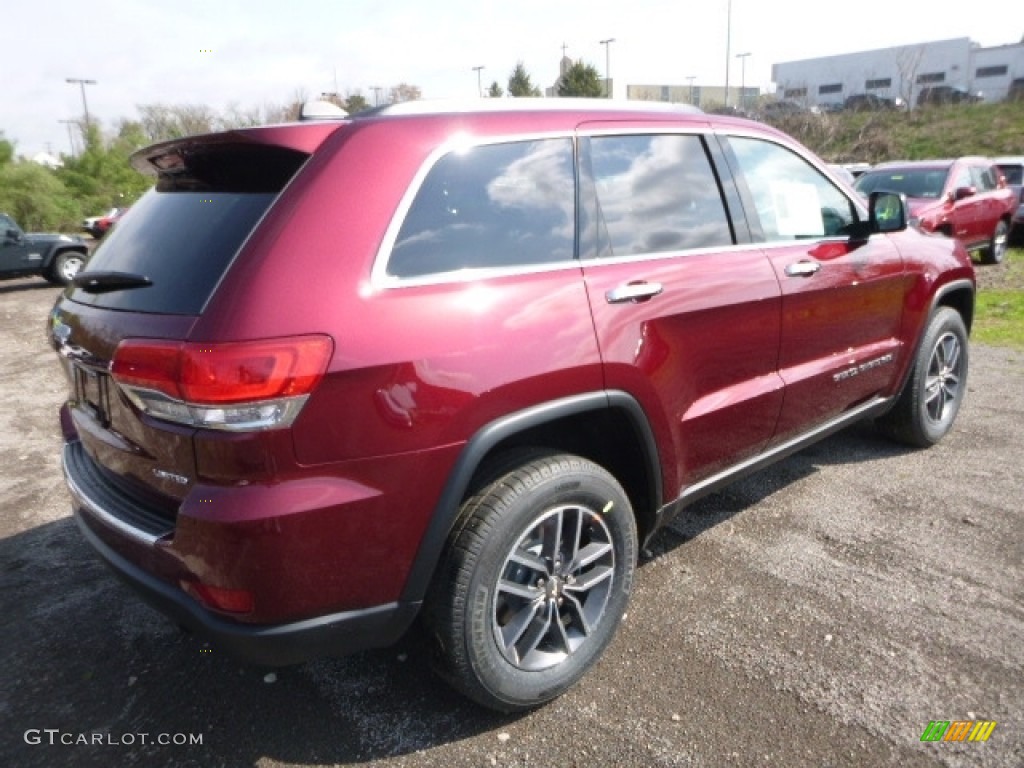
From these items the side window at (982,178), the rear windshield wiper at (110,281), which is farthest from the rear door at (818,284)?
the side window at (982,178)

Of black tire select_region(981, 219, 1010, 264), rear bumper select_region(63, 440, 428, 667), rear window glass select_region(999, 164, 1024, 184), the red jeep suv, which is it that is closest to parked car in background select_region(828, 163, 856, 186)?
the red jeep suv

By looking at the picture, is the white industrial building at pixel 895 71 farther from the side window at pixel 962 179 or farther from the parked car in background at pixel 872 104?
the side window at pixel 962 179

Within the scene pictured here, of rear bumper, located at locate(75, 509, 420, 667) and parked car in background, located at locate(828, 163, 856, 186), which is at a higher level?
parked car in background, located at locate(828, 163, 856, 186)

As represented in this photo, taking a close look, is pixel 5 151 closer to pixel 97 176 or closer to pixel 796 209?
pixel 97 176

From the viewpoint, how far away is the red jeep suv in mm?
1871

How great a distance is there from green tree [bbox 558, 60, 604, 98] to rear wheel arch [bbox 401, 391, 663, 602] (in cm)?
4014

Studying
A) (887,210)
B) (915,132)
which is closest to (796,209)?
(887,210)

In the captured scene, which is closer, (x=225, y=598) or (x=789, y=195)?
(x=225, y=598)

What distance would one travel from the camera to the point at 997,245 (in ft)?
40.5

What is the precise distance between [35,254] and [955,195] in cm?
1669

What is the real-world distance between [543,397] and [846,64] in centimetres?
7876

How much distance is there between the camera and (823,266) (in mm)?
3406

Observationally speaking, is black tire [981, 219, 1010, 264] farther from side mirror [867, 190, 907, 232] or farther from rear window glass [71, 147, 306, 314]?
rear window glass [71, 147, 306, 314]

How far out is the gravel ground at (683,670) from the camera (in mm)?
2277
